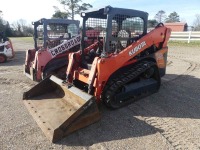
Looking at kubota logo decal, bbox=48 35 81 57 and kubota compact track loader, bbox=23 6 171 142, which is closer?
kubota compact track loader, bbox=23 6 171 142

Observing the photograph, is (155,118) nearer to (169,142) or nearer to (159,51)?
(169,142)

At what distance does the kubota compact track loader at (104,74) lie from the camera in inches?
151

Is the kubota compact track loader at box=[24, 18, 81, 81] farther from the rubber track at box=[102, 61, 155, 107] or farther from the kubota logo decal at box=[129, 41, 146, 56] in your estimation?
the kubota logo decal at box=[129, 41, 146, 56]

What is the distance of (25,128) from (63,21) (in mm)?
4401

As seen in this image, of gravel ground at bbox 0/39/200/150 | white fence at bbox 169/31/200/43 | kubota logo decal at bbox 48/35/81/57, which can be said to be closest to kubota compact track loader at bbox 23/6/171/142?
gravel ground at bbox 0/39/200/150

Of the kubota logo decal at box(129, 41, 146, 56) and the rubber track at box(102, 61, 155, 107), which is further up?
the kubota logo decal at box(129, 41, 146, 56)

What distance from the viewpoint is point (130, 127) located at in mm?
3789

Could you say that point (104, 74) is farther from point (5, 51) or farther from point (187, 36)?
point (187, 36)

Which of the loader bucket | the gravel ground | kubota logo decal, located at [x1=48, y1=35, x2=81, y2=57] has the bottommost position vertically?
the gravel ground

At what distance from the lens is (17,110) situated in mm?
4582

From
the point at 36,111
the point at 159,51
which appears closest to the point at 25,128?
the point at 36,111

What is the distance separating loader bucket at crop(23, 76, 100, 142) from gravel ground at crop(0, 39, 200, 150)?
12 centimetres

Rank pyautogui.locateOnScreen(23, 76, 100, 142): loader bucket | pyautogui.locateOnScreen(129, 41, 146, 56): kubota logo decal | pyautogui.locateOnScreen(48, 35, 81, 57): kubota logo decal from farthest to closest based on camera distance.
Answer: pyautogui.locateOnScreen(48, 35, 81, 57): kubota logo decal, pyautogui.locateOnScreen(129, 41, 146, 56): kubota logo decal, pyautogui.locateOnScreen(23, 76, 100, 142): loader bucket

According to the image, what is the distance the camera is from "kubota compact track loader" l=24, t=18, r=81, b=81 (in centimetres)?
648
